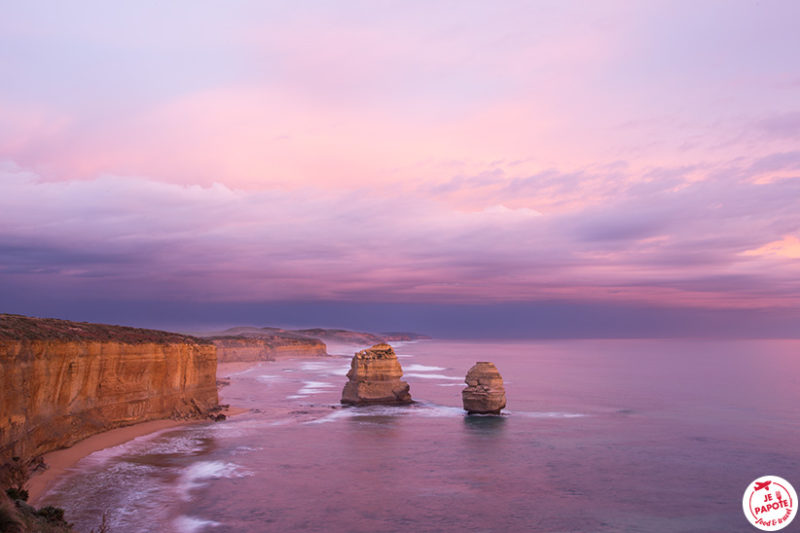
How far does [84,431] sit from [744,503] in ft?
99.8

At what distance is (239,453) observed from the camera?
3031 centimetres

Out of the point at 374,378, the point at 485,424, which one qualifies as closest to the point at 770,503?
the point at 485,424

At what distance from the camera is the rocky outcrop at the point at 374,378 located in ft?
160

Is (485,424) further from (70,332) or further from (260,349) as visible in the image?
(260,349)

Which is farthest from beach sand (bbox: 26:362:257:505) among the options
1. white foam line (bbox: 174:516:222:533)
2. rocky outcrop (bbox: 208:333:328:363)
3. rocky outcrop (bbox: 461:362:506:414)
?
rocky outcrop (bbox: 208:333:328:363)

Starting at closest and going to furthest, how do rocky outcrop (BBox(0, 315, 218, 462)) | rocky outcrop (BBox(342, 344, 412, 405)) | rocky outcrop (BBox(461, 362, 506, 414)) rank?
rocky outcrop (BBox(0, 315, 218, 462)) → rocky outcrop (BBox(461, 362, 506, 414)) → rocky outcrop (BBox(342, 344, 412, 405))

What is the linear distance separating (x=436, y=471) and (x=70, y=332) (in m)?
19.7

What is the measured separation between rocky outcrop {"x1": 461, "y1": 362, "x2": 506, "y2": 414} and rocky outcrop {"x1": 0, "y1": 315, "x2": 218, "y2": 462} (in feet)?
65.9

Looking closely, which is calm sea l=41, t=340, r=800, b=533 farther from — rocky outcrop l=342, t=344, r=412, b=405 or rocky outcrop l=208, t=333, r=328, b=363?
rocky outcrop l=208, t=333, r=328, b=363

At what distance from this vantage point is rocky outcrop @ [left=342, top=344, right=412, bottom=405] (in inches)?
1916

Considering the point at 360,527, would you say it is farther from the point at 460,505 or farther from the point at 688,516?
the point at 688,516

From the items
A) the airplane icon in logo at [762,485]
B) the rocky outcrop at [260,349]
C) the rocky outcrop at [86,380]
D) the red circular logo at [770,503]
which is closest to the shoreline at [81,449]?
the rocky outcrop at [86,380]

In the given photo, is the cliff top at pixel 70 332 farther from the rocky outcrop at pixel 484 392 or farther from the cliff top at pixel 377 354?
the rocky outcrop at pixel 484 392

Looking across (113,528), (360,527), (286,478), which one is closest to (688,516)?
(360,527)
